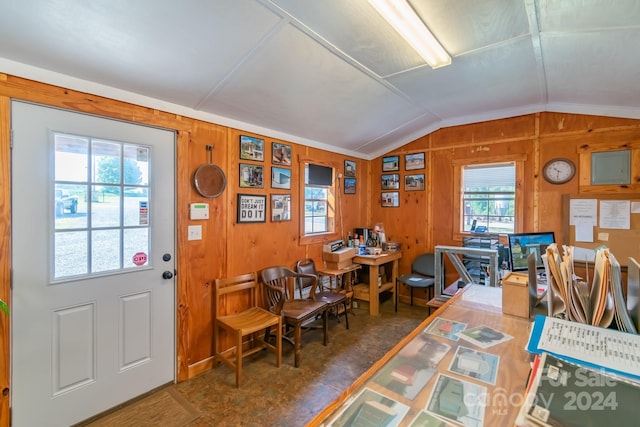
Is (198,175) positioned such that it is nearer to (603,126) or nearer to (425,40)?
(425,40)

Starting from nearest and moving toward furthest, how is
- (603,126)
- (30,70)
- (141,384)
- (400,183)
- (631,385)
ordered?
(631,385), (30,70), (141,384), (603,126), (400,183)

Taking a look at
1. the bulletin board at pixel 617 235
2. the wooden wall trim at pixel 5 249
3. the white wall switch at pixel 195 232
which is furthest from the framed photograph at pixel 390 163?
the wooden wall trim at pixel 5 249

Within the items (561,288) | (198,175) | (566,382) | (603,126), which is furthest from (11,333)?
(603,126)

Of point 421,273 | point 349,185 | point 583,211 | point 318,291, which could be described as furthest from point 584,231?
point 318,291

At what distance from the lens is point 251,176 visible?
2932 mm

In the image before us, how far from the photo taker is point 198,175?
2.47 m

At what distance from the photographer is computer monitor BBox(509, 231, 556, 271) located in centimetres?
250

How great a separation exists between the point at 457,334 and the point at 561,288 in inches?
18.7

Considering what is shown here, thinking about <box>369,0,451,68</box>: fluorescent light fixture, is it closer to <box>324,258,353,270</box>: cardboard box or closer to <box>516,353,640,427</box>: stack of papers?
<box>516,353,640,427</box>: stack of papers

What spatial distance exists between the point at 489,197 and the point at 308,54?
3.02 meters

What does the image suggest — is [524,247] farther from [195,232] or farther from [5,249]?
[5,249]

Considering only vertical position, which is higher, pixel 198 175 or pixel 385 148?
pixel 385 148

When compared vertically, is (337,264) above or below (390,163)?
below

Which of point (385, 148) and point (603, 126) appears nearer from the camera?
point (603, 126)
